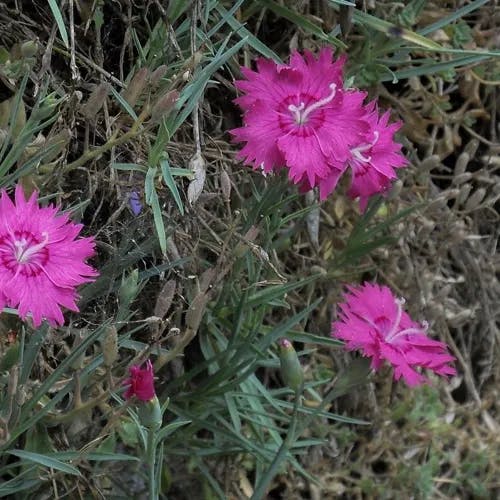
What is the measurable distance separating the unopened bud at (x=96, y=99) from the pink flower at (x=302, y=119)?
15 cm

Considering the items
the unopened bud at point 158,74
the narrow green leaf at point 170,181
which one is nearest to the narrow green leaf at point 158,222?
the narrow green leaf at point 170,181

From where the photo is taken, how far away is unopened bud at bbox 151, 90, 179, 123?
0.96 m

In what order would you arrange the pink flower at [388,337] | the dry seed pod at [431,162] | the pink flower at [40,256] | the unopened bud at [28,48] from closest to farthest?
1. the pink flower at [40,256]
2. the unopened bud at [28,48]
3. the pink flower at [388,337]
4. the dry seed pod at [431,162]

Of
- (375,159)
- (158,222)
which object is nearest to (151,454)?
(158,222)

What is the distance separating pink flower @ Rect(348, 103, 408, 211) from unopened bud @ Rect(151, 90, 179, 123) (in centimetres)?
26

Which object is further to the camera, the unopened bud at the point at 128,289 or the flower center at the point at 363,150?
the flower center at the point at 363,150

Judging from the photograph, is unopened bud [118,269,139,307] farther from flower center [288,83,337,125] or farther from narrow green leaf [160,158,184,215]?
flower center [288,83,337,125]

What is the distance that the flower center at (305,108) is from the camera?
1051 millimetres

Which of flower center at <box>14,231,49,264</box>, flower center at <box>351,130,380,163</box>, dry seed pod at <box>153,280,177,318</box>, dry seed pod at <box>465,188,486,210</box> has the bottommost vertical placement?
dry seed pod at <box>465,188,486,210</box>

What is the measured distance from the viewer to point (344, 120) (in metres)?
1.06

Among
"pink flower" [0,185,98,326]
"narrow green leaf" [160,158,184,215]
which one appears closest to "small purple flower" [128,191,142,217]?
"narrow green leaf" [160,158,184,215]

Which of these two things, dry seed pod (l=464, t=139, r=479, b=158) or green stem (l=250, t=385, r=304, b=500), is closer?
green stem (l=250, t=385, r=304, b=500)

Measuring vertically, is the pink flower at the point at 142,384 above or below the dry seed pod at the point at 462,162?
above

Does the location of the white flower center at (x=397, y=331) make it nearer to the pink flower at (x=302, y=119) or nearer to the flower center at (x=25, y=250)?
the pink flower at (x=302, y=119)
